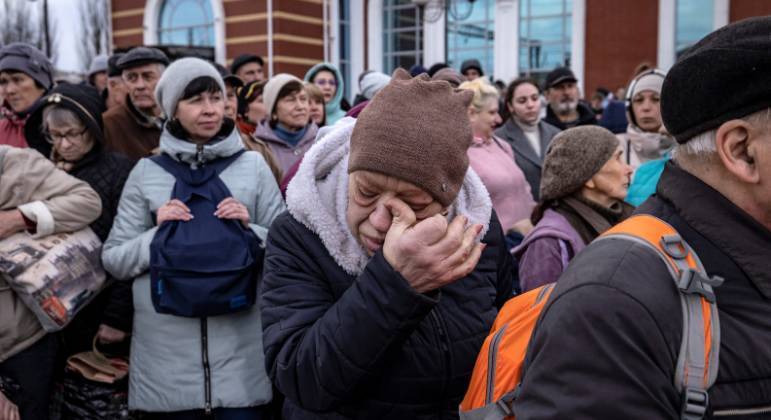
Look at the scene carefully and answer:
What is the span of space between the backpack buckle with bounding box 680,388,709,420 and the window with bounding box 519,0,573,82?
627 inches

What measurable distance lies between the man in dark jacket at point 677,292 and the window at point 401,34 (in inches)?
674

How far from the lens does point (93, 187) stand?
10.6 feet

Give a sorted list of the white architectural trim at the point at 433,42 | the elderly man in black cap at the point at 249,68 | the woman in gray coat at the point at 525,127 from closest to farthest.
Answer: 1. the woman in gray coat at the point at 525,127
2. the elderly man in black cap at the point at 249,68
3. the white architectural trim at the point at 433,42

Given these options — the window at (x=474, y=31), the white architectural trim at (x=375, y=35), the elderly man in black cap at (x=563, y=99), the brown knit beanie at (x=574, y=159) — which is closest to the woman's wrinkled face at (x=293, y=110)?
the brown knit beanie at (x=574, y=159)

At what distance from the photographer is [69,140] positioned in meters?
3.25

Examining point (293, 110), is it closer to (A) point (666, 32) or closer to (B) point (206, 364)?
(B) point (206, 364)

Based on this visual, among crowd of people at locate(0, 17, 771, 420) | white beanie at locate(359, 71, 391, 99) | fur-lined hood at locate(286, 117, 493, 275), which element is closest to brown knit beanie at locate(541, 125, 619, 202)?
crowd of people at locate(0, 17, 771, 420)

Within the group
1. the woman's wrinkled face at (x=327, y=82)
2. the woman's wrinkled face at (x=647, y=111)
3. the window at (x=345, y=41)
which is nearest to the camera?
the woman's wrinkled face at (x=647, y=111)

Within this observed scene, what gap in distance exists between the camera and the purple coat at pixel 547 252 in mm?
2781

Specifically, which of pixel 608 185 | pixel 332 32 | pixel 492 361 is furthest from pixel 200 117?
pixel 332 32

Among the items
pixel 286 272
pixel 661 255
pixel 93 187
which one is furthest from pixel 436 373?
pixel 93 187

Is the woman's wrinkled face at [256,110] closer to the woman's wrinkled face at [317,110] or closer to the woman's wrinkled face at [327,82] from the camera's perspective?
the woman's wrinkled face at [317,110]

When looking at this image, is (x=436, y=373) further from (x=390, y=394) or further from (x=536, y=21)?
(x=536, y=21)

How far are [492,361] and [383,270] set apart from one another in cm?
30
